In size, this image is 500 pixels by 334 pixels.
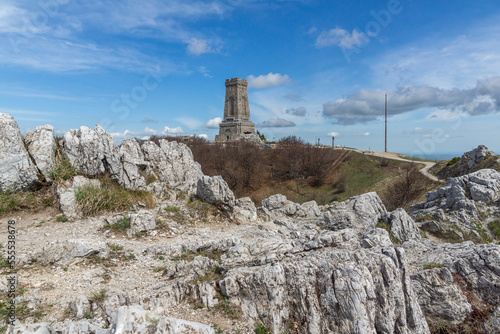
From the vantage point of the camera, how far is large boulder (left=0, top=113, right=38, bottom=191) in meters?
11.5

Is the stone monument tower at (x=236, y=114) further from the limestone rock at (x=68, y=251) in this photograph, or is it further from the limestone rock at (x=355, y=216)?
the limestone rock at (x=68, y=251)

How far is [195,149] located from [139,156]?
96.9ft

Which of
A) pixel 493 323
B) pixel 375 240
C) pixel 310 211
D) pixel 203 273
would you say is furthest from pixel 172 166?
pixel 493 323

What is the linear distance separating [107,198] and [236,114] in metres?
69.3

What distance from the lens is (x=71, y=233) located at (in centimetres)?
1032

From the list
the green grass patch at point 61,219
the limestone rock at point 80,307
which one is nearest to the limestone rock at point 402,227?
the limestone rock at point 80,307

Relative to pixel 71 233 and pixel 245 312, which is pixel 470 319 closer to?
pixel 245 312

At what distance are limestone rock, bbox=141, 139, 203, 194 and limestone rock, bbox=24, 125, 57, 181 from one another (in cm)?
594

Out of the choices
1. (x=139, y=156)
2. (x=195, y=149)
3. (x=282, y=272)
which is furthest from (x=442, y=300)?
(x=195, y=149)

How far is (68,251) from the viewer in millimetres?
8477

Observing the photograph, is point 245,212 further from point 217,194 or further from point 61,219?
point 61,219

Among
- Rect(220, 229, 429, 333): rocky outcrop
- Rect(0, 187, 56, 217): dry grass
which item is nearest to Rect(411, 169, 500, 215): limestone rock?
Rect(220, 229, 429, 333): rocky outcrop

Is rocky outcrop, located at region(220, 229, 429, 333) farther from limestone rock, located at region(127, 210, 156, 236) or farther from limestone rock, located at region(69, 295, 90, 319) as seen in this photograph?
limestone rock, located at region(127, 210, 156, 236)

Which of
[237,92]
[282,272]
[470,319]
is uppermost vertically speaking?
[237,92]
